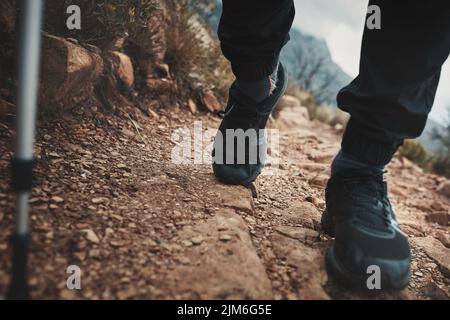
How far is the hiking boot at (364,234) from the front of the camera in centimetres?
91

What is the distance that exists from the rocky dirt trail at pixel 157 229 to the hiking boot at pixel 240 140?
7 centimetres

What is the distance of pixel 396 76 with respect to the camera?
0.95 metres

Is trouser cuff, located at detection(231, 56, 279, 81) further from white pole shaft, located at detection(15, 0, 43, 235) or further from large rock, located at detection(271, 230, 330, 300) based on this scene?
white pole shaft, located at detection(15, 0, 43, 235)

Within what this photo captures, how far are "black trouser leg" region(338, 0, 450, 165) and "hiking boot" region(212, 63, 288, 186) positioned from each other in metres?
0.42

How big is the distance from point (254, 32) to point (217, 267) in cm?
77

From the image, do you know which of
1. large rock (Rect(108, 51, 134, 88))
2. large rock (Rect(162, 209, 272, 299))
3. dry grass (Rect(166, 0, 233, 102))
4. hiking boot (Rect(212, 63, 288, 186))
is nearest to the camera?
large rock (Rect(162, 209, 272, 299))

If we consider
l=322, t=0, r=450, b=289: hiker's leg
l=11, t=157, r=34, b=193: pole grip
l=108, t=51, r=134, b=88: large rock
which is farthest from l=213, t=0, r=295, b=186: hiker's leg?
l=108, t=51, r=134, b=88: large rock

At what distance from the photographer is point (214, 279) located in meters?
0.84

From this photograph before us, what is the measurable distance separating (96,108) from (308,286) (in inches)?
55.8

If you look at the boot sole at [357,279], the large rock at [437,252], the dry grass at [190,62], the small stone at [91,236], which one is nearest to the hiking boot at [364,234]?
the boot sole at [357,279]

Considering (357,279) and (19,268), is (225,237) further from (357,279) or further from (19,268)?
(19,268)

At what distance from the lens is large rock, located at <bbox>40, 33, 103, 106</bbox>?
1519 millimetres
